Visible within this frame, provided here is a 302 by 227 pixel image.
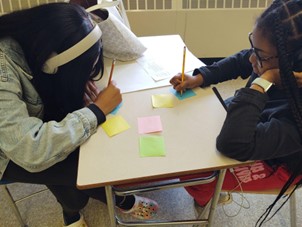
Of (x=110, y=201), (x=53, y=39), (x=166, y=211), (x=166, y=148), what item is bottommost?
(x=166, y=211)

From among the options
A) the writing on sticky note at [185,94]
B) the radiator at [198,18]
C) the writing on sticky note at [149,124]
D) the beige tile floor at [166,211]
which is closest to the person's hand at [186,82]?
the writing on sticky note at [185,94]

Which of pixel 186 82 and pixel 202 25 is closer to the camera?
pixel 186 82

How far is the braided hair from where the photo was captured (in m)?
0.85

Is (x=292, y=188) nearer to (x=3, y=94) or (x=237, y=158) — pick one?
(x=237, y=158)

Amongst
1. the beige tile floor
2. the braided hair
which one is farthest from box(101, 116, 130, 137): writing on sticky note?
the beige tile floor

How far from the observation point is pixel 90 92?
1.19 metres

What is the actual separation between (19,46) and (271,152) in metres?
0.88

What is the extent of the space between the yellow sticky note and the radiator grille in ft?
4.47

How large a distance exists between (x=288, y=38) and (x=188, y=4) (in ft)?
5.18

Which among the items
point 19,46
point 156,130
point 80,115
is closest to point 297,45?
point 156,130

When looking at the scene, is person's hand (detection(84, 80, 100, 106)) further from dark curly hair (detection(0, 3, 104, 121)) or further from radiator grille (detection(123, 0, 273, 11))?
radiator grille (detection(123, 0, 273, 11))

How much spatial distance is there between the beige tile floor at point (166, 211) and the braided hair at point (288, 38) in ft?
2.57

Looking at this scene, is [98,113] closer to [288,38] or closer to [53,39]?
[53,39]

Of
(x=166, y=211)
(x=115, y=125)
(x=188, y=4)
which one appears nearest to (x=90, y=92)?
(x=115, y=125)
